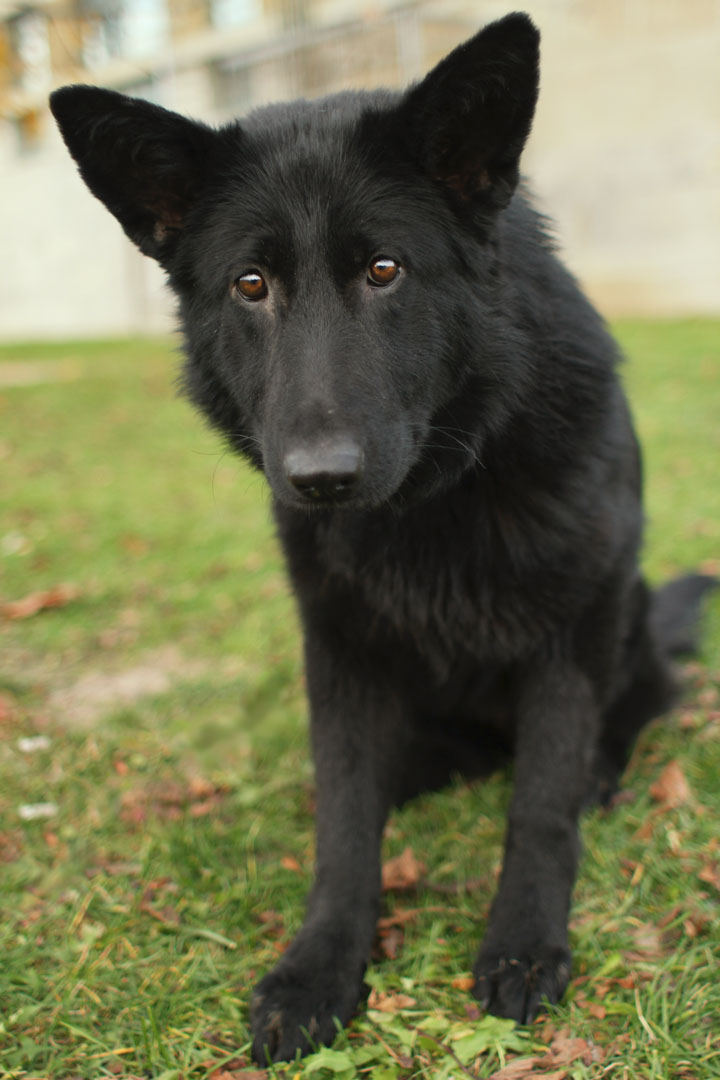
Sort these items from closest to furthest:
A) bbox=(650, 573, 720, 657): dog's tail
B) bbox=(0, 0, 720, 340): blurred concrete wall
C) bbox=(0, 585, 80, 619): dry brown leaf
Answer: bbox=(650, 573, 720, 657): dog's tail < bbox=(0, 585, 80, 619): dry brown leaf < bbox=(0, 0, 720, 340): blurred concrete wall

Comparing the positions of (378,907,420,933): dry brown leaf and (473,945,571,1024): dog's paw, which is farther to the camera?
(378,907,420,933): dry brown leaf

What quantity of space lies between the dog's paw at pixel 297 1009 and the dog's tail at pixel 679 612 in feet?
5.34

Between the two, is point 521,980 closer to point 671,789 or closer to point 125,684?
point 671,789

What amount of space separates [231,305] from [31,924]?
138 centimetres

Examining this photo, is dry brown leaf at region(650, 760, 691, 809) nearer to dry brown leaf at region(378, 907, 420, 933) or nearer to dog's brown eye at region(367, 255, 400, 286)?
dry brown leaf at region(378, 907, 420, 933)

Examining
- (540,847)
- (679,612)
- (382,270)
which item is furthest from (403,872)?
(679,612)

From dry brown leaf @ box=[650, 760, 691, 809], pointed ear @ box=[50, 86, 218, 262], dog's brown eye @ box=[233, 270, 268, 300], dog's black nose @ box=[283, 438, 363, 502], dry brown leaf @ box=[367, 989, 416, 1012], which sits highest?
pointed ear @ box=[50, 86, 218, 262]

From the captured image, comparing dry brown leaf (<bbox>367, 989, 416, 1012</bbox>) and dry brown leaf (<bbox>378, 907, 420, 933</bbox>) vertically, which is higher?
dry brown leaf (<bbox>367, 989, 416, 1012</bbox>)

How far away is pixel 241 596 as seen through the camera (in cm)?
416

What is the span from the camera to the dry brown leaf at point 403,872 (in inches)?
83.4

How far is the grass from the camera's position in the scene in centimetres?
163

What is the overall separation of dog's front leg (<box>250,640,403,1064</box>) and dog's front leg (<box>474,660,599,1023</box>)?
26cm

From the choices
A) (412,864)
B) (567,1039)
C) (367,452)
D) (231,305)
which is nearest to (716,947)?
(567,1039)

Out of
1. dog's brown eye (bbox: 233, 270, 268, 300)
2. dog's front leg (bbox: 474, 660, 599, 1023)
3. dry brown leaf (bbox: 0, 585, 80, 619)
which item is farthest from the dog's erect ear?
dry brown leaf (bbox: 0, 585, 80, 619)
